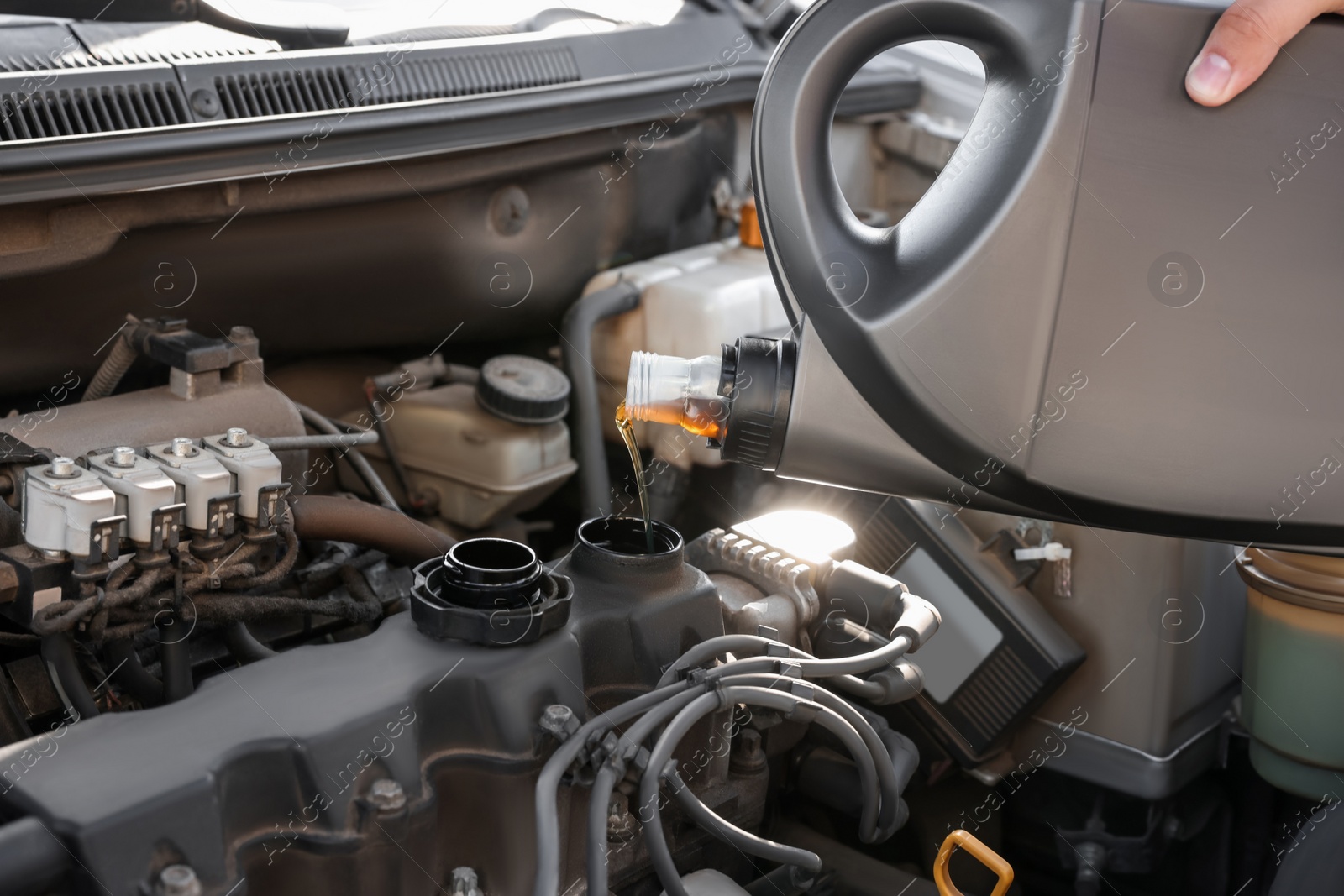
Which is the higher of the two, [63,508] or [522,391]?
[63,508]

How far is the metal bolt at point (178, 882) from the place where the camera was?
0.68 meters

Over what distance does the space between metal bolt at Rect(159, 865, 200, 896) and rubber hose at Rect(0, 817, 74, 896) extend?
51 mm

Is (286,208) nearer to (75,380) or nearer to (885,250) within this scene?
(75,380)

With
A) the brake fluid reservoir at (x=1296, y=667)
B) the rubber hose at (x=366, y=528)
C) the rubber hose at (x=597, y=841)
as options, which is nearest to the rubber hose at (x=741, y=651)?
the rubber hose at (x=597, y=841)

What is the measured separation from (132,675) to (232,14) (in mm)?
758

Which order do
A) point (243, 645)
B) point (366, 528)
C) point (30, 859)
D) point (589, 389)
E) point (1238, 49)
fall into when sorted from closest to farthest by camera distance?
point (30, 859)
point (1238, 49)
point (243, 645)
point (366, 528)
point (589, 389)

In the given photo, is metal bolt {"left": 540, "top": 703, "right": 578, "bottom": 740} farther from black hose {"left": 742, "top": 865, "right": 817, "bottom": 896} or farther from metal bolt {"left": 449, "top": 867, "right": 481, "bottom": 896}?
black hose {"left": 742, "top": 865, "right": 817, "bottom": 896}

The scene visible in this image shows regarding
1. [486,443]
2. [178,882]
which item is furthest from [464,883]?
[486,443]

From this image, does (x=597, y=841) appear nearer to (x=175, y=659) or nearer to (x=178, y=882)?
(x=178, y=882)

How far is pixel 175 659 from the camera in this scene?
86 centimetres

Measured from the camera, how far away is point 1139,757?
4.23 feet

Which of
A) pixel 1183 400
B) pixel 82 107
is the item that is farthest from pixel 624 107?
pixel 1183 400

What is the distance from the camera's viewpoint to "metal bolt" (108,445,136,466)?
864mm

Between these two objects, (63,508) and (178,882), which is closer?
(178,882)
